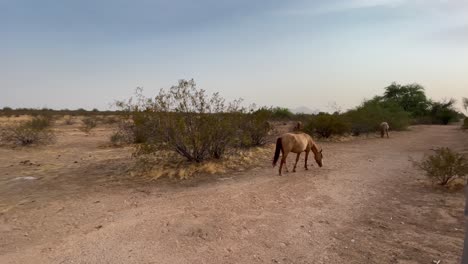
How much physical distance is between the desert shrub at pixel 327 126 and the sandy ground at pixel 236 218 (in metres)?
9.14

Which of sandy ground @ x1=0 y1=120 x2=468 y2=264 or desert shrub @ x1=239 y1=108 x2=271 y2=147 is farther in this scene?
desert shrub @ x1=239 y1=108 x2=271 y2=147

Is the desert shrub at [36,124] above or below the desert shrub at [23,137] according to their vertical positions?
above

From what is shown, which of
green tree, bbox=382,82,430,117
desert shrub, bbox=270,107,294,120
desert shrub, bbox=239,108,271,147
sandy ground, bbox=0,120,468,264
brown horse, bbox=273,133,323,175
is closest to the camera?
sandy ground, bbox=0,120,468,264

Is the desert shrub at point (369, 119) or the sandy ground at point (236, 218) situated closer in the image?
the sandy ground at point (236, 218)

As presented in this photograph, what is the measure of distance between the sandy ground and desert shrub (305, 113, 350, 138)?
9142 mm

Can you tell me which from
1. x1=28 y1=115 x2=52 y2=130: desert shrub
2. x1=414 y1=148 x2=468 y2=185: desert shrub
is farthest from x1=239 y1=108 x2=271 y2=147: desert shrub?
x1=28 y1=115 x2=52 y2=130: desert shrub

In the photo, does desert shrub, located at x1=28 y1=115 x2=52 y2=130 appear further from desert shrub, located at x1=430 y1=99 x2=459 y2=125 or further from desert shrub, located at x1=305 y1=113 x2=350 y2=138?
desert shrub, located at x1=430 y1=99 x2=459 y2=125

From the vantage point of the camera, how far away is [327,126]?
64.7ft

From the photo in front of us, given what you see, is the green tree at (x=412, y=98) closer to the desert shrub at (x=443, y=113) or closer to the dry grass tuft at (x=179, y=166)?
the desert shrub at (x=443, y=113)

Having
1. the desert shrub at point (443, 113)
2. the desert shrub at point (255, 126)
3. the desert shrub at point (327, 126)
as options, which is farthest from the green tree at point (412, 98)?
the desert shrub at point (255, 126)

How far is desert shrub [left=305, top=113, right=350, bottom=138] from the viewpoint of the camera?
19719 millimetres

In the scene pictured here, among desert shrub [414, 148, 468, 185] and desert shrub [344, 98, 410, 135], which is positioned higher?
desert shrub [344, 98, 410, 135]

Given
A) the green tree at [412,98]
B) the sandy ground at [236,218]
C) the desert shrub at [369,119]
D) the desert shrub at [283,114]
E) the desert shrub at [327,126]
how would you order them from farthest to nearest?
the green tree at [412,98] → the desert shrub at [283,114] → the desert shrub at [369,119] → the desert shrub at [327,126] → the sandy ground at [236,218]

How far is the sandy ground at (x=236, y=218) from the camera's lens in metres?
4.83
